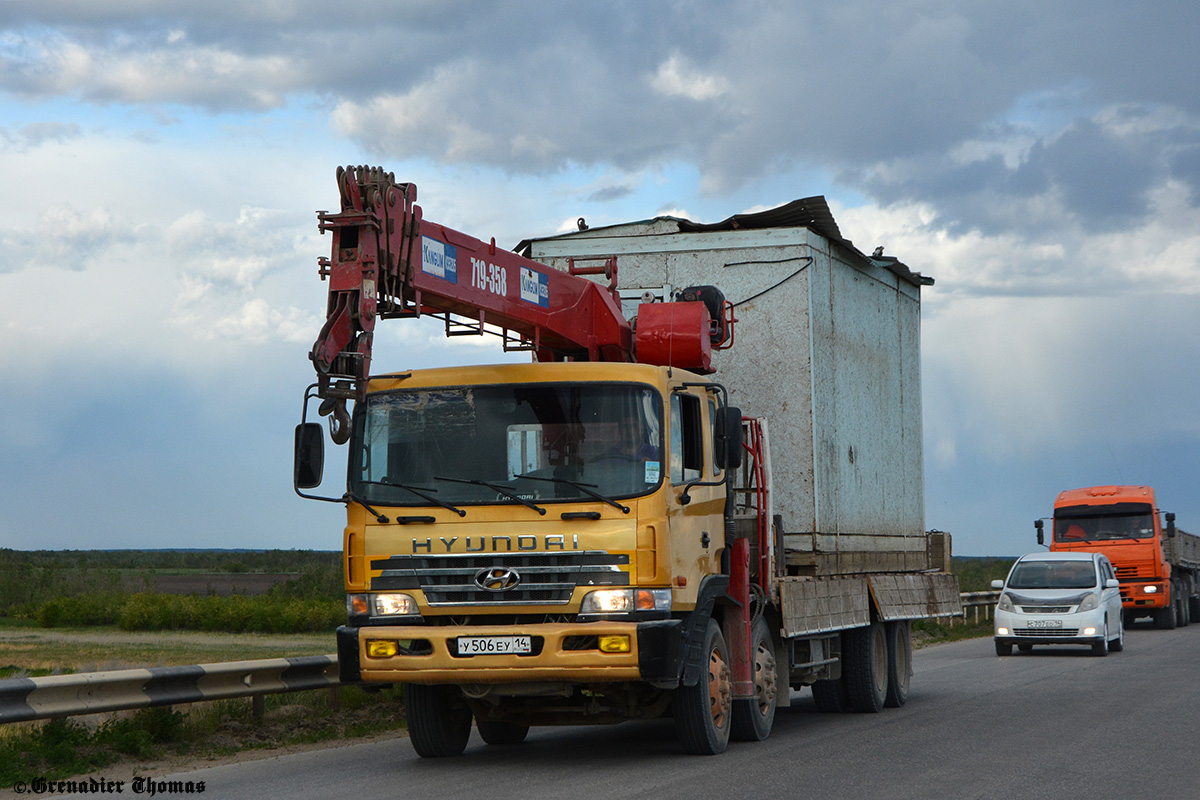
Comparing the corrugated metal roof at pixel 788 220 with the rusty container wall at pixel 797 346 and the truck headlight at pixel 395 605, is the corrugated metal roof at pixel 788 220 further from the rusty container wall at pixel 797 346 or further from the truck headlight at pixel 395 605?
the truck headlight at pixel 395 605

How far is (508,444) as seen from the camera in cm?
933

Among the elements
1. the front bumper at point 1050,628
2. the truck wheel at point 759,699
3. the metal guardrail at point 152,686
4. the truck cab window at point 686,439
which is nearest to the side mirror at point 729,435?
the truck cab window at point 686,439

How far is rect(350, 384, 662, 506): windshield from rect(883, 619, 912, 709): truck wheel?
6432 mm

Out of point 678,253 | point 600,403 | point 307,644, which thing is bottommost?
point 307,644

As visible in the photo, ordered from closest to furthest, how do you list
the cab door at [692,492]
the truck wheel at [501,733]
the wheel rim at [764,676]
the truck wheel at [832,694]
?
the cab door at [692,492], the wheel rim at [764,676], the truck wheel at [501,733], the truck wheel at [832,694]

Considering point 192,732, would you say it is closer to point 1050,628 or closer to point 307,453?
point 307,453

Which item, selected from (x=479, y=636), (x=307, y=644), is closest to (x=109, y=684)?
(x=479, y=636)

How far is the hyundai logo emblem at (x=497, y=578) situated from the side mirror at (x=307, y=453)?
52.8 inches

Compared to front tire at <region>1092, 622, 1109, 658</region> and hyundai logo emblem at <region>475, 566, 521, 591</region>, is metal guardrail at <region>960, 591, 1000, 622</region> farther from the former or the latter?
hyundai logo emblem at <region>475, 566, 521, 591</region>

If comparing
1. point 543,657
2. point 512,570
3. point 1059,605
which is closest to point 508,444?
point 512,570

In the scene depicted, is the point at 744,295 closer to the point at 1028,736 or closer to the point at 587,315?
the point at 587,315

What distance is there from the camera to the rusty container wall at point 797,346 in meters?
12.1

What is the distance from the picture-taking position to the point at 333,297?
28.4 ft

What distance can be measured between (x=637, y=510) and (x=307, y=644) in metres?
30.8
